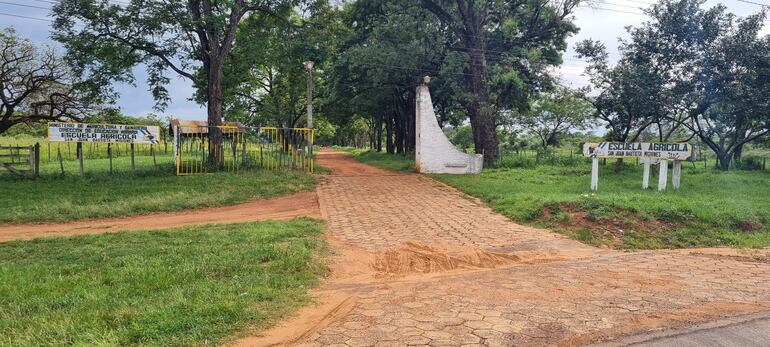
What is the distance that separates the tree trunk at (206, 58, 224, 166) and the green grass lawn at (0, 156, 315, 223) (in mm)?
1608

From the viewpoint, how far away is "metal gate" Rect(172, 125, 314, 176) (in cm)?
1672

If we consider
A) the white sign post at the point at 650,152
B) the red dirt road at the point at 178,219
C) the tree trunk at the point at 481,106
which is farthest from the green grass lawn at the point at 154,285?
the tree trunk at the point at 481,106

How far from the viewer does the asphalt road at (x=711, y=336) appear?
3.66 metres

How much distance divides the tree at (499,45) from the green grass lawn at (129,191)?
9189 millimetres

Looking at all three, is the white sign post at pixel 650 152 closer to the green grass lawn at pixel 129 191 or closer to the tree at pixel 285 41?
the green grass lawn at pixel 129 191

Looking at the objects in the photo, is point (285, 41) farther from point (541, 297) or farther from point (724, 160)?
point (724, 160)

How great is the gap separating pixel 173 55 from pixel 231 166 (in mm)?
4866

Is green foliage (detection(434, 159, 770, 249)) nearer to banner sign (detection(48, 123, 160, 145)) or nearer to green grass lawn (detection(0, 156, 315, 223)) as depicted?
green grass lawn (detection(0, 156, 315, 223))

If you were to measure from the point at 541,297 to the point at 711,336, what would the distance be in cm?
133

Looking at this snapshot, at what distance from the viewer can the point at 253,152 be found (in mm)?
17141

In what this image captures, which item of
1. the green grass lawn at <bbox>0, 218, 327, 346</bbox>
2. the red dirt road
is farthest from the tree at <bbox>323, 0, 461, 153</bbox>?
the green grass lawn at <bbox>0, 218, 327, 346</bbox>

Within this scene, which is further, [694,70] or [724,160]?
[724,160]

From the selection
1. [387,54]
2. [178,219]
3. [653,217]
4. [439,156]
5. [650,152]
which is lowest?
[178,219]

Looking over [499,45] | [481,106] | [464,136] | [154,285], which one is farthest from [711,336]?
[464,136]
